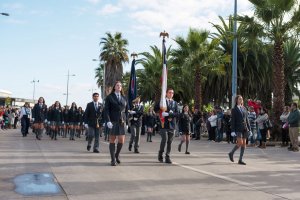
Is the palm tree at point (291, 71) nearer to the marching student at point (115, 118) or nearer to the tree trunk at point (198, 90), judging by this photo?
the tree trunk at point (198, 90)

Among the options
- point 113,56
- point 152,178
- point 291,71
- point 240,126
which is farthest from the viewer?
point 113,56

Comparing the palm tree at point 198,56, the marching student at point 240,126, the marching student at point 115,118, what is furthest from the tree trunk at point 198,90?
the marching student at point 115,118

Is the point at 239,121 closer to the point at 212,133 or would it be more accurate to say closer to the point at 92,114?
the point at 92,114

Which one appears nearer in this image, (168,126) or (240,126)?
(168,126)

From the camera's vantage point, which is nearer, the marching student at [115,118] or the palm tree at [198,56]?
the marching student at [115,118]

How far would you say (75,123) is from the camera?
2305cm

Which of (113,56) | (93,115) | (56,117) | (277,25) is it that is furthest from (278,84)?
(113,56)

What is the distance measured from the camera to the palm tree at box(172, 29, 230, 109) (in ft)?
97.5

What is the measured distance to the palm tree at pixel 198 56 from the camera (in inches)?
1169

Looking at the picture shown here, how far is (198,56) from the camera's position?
29.8 metres

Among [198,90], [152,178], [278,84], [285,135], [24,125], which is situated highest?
[198,90]

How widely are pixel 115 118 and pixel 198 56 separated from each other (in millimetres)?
19726

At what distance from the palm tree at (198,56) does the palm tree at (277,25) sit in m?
8.51

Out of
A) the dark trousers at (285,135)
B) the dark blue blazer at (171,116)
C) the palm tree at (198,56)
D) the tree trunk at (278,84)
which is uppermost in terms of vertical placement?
the palm tree at (198,56)
